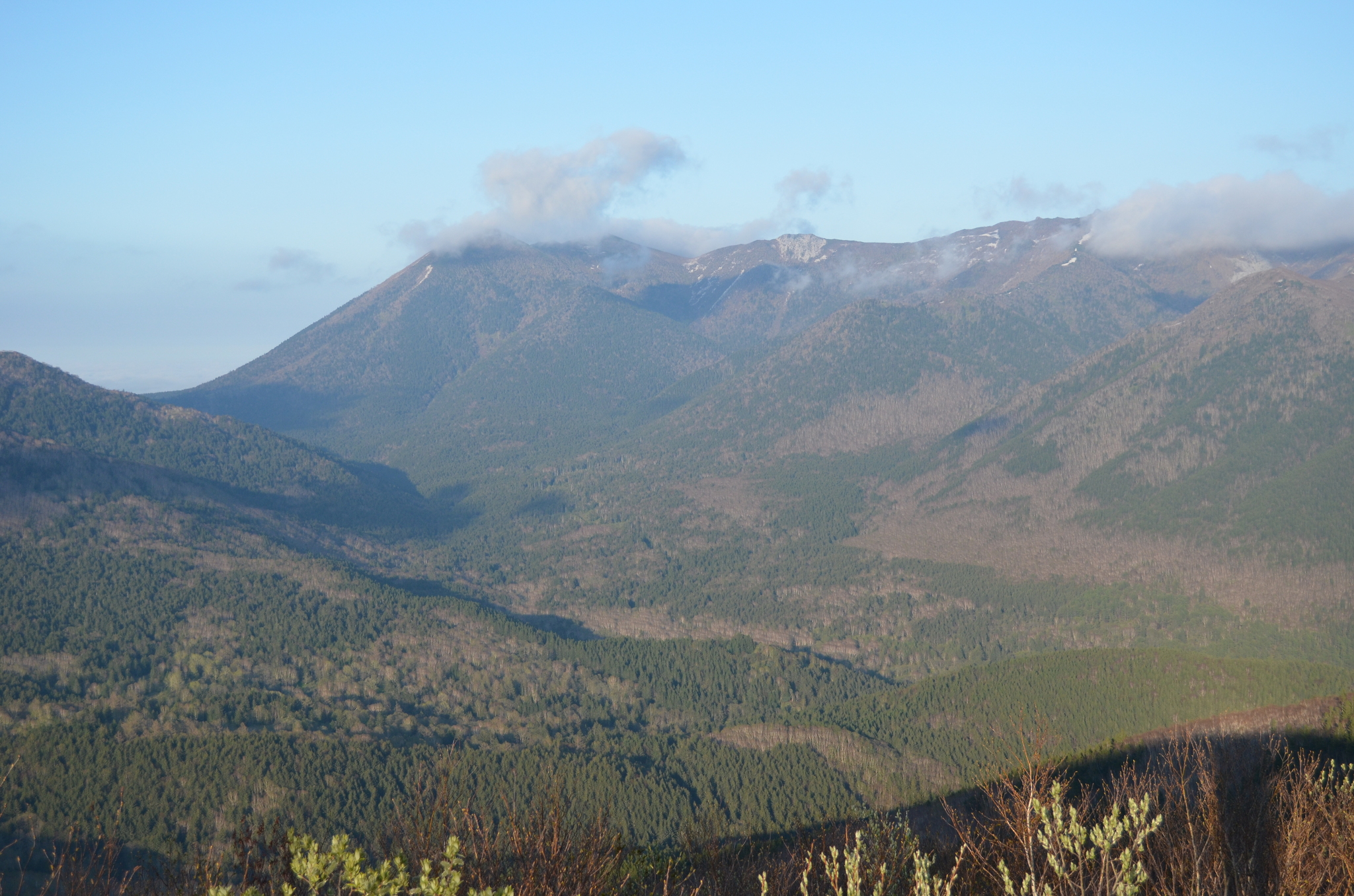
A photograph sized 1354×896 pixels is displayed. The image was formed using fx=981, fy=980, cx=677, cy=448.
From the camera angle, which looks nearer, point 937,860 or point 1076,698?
point 937,860

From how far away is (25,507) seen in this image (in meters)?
192

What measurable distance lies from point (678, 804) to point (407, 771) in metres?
Answer: 30.3

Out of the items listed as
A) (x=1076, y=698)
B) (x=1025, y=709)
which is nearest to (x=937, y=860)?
(x=1025, y=709)

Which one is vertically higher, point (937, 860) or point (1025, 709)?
point (937, 860)

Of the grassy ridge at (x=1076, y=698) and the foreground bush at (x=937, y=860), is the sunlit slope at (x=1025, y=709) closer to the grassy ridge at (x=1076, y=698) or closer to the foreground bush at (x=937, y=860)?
the grassy ridge at (x=1076, y=698)

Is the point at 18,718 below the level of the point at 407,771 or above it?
above

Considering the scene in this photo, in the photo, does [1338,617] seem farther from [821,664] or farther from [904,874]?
[904,874]

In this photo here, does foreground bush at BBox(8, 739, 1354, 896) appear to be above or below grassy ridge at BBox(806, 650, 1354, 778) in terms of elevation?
above

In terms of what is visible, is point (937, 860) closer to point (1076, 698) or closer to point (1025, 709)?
point (1025, 709)

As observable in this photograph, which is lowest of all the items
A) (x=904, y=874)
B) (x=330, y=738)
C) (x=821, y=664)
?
(x=821, y=664)

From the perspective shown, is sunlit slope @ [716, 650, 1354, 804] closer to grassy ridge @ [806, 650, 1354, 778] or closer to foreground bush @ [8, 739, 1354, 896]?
grassy ridge @ [806, 650, 1354, 778]

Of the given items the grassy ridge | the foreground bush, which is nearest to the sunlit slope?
the grassy ridge

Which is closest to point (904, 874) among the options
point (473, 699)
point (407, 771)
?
point (407, 771)

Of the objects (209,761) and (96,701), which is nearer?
(209,761)
